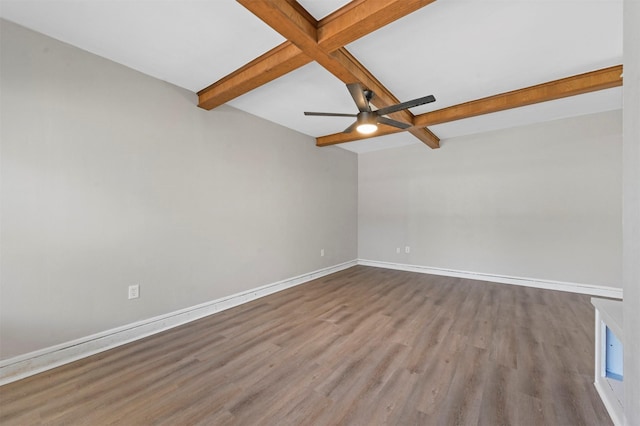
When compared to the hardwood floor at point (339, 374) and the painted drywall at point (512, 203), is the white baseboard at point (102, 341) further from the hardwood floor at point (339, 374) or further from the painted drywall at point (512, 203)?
the painted drywall at point (512, 203)

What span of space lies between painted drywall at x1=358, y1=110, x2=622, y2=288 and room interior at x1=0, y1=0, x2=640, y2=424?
31 millimetres

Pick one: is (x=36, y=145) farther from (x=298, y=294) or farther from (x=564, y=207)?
(x=564, y=207)

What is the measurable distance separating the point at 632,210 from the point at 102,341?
3548 millimetres

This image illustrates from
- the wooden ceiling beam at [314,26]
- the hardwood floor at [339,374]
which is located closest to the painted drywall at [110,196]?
the hardwood floor at [339,374]

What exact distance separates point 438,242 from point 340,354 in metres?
3.52

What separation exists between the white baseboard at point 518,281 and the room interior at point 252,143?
0.09 feet

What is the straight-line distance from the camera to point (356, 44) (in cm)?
206

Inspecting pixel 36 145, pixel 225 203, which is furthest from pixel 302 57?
pixel 36 145

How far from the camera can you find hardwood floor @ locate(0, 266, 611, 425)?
57.8 inches

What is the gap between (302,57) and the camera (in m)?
1.96

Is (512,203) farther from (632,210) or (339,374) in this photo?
(339,374)

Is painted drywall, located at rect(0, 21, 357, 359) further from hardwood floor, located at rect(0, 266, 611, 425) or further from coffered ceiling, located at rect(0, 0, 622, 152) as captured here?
hardwood floor, located at rect(0, 266, 611, 425)

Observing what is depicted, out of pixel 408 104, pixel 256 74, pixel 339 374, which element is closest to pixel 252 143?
pixel 256 74

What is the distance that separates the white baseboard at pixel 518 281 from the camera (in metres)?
3.48
